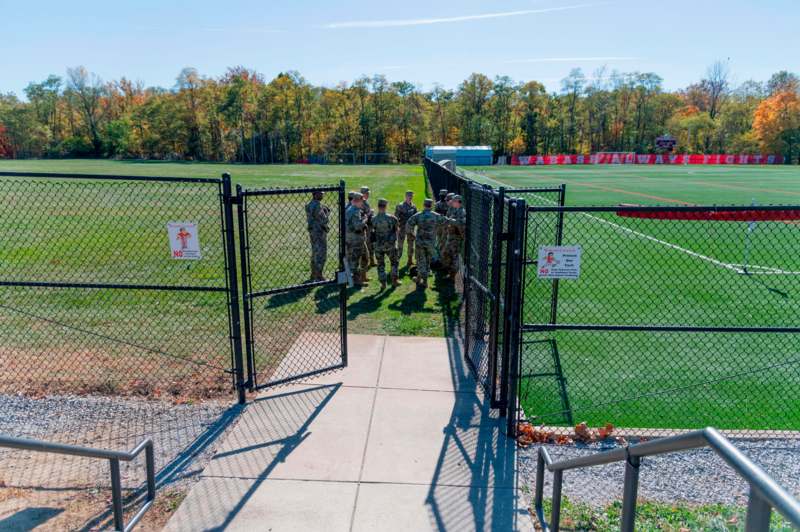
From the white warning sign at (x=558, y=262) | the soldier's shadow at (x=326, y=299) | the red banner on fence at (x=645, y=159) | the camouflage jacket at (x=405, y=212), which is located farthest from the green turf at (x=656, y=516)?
the red banner on fence at (x=645, y=159)

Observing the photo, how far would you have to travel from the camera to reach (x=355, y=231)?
11.1 meters

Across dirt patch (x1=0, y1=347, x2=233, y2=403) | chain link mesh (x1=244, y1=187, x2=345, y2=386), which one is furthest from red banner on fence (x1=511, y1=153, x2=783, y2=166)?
dirt patch (x1=0, y1=347, x2=233, y2=403)

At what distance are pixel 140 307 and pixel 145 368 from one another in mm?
3088

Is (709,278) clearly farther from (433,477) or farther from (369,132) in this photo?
(369,132)

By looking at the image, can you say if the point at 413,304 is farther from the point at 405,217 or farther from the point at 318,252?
the point at 405,217

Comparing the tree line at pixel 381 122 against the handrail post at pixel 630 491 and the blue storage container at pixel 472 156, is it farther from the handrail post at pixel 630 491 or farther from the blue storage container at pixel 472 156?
the handrail post at pixel 630 491

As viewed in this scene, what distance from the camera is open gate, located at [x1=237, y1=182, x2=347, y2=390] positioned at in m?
6.53

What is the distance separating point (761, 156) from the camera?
7625 cm

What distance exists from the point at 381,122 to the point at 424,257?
7661 cm

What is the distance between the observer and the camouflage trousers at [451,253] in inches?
469

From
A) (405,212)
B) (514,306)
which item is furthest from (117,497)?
(405,212)

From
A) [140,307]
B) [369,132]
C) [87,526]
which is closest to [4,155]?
[369,132]

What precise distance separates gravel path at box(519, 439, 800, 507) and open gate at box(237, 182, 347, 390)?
304cm

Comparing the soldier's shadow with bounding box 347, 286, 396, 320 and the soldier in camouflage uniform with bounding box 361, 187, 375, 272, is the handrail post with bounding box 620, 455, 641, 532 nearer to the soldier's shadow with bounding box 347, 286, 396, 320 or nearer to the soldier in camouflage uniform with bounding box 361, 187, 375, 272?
the soldier's shadow with bounding box 347, 286, 396, 320
